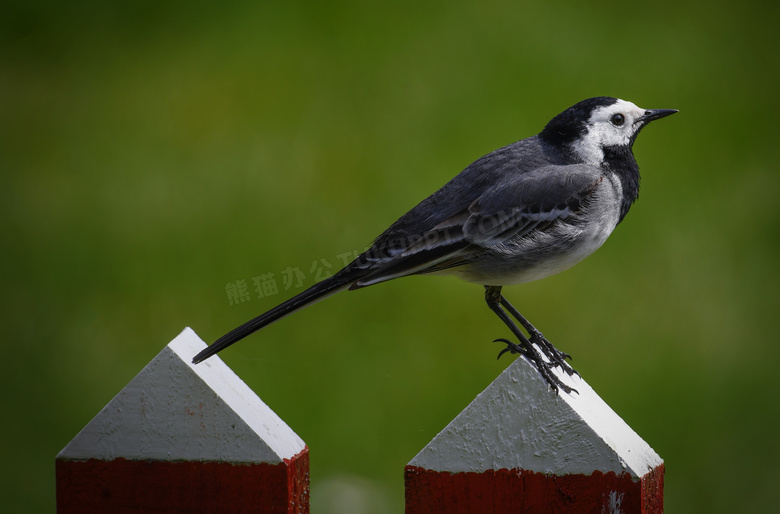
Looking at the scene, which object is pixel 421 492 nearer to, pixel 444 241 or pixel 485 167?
pixel 444 241

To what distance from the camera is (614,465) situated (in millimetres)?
1284

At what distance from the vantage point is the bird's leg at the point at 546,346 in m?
1.85

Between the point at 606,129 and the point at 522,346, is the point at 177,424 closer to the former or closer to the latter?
the point at 522,346

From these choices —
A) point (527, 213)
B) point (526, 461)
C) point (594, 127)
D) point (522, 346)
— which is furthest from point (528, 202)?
point (526, 461)

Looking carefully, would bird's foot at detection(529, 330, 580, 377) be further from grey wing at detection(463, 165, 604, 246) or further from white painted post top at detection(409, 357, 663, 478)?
white painted post top at detection(409, 357, 663, 478)

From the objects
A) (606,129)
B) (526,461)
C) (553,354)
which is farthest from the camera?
(606,129)

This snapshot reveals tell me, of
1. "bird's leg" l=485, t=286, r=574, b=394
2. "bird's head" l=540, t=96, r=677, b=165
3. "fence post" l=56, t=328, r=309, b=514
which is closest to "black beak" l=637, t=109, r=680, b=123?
"bird's head" l=540, t=96, r=677, b=165

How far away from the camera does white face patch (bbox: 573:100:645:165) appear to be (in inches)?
80.7

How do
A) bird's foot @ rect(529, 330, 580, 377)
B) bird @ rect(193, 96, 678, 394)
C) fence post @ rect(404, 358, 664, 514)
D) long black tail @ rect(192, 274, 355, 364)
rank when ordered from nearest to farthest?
1. fence post @ rect(404, 358, 664, 514)
2. long black tail @ rect(192, 274, 355, 364)
3. bird's foot @ rect(529, 330, 580, 377)
4. bird @ rect(193, 96, 678, 394)

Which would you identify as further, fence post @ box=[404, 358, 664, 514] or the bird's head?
the bird's head

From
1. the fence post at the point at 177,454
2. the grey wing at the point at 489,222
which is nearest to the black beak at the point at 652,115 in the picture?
the grey wing at the point at 489,222

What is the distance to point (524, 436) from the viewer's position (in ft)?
4.34

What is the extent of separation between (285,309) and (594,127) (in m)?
Result: 1.04

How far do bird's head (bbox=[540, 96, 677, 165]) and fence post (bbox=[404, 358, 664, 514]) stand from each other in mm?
946
